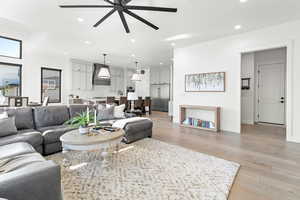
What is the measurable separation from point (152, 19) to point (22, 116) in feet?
11.3

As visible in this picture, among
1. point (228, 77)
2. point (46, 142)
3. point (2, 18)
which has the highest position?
point (2, 18)

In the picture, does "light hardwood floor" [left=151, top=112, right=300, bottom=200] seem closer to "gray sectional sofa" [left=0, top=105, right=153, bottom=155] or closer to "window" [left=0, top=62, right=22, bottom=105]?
"gray sectional sofa" [left=0, top=105, right=153, bottom=155]

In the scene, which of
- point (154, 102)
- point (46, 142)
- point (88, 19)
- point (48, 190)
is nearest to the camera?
point (48, 190)

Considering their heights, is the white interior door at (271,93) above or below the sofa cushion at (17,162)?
above

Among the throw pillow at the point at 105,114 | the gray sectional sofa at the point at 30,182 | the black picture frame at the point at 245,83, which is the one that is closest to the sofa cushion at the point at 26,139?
the gray sectional sofa at the point at 30,182

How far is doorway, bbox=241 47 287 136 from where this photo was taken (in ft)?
17.0

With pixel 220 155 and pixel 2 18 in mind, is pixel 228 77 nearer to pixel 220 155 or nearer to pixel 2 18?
pixel 220 155

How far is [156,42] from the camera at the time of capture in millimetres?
5055

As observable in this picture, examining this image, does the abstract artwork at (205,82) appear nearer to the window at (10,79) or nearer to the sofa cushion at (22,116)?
the sofa cushion at (22,116)

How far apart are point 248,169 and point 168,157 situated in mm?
1212

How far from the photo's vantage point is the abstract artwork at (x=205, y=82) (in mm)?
4618

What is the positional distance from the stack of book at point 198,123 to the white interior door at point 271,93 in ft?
8.16

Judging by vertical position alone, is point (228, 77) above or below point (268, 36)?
below

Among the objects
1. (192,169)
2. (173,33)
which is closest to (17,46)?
(173,33)
